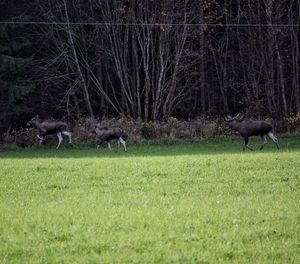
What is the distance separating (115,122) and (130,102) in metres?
6.17

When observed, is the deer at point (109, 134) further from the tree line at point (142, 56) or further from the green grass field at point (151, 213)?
the green grass field at point (151, 213)

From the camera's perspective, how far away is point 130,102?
40.8 m

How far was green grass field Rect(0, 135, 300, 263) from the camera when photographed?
806 centimetres

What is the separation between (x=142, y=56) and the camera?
40.9 metres

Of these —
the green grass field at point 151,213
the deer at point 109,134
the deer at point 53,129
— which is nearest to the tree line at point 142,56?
the deer at point 53,129

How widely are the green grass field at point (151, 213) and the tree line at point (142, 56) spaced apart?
71.8 feet

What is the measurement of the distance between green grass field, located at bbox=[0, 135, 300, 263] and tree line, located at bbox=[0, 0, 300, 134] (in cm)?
2187

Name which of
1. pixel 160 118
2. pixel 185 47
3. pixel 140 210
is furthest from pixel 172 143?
pixel 140 210

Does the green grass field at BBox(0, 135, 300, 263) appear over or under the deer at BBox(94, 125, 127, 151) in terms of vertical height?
over

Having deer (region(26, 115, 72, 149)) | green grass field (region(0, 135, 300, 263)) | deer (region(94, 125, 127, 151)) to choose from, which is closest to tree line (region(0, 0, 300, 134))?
deer (region(26, 115, 72, 149))

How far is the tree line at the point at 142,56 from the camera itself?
39906 millimetres

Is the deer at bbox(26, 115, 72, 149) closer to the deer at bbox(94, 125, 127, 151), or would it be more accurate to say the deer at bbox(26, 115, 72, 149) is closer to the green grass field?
the deer at bbox(94, 125, 127, 151)

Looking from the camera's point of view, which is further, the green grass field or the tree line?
the tree line

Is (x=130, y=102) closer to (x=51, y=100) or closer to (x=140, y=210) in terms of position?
(x=51, y=100)
